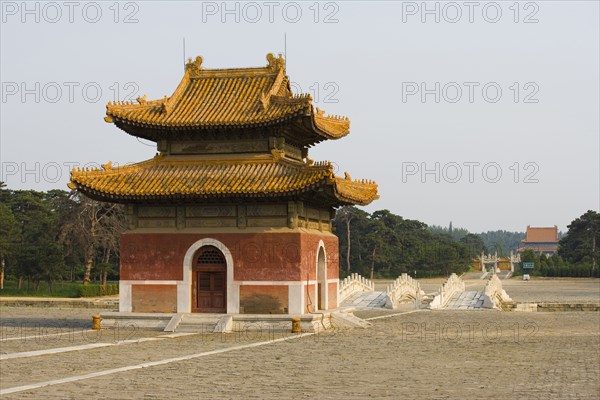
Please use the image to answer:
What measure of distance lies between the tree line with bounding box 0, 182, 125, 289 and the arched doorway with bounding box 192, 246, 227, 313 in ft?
93.4

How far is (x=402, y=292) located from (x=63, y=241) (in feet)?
74.6

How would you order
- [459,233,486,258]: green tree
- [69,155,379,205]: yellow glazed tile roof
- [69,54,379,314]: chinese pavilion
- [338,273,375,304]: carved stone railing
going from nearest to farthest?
[69,155,379,205]: yellow glazed tile roof < [69,54,379,314]: chinese pavilion < [338,273,375,304]: carved stone railing < [459,233,486,258]: green tree

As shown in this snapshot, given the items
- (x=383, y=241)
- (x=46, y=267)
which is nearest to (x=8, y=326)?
(x=46, y=267)

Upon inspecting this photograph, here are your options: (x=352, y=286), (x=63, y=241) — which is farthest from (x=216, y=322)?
(x=63, y=241)

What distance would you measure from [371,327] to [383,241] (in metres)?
64.7

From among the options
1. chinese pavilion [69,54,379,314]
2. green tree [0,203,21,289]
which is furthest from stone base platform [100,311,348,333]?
green tree [0,203,21,289]

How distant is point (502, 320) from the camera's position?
33.6 meters

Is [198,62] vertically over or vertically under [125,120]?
over

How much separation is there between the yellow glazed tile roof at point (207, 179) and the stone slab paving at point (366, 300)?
58.1 ft

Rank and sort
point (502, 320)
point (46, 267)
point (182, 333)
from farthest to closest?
point (46, 267) → point (502, 320) → point (182, 333)

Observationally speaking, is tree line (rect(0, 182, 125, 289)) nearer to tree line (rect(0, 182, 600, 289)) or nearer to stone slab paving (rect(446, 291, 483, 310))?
tree line (rect(0, 182, 600, 289))

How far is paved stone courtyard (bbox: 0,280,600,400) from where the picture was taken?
1295 centimetres

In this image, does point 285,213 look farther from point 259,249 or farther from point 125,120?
point 125,120

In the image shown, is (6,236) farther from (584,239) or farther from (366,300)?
(584,239)
